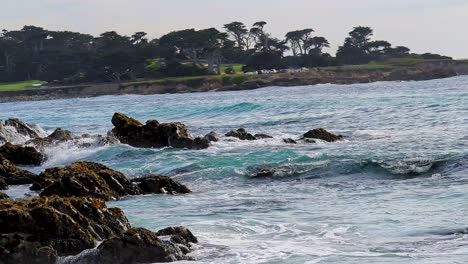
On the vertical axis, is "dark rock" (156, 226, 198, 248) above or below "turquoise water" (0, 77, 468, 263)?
above

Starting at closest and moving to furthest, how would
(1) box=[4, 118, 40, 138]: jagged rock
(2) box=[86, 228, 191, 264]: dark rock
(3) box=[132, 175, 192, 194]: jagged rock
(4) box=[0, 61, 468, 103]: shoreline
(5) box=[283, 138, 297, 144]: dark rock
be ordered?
(2) box=[86, 228, 191, 264]: dark rock < (3) box=[132, 175, 192, 194]: jagged rock < (5) box=[283, 138, 297, 144]: dark rock < (1) box=[4, 118, 40, 138]: jagged rock < (4) box=[0, 61, 468, 103]: shoreline

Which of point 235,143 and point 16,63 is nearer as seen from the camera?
point 235,143

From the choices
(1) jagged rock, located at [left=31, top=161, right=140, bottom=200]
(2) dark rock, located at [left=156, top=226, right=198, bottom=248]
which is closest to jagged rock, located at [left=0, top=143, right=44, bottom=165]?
(1) jagged rock, located at [left=31, top=161, right=140, bottom=200]

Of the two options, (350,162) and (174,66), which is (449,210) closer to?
(350,162)

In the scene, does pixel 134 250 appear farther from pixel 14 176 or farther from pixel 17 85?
pixel 17 85

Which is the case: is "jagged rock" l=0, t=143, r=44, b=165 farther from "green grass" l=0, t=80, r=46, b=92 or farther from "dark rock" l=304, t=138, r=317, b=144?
"green grass" l=0, t=80, r=46, b=92

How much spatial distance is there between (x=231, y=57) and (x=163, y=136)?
104922 millimetres

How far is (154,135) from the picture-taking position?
96.8ft

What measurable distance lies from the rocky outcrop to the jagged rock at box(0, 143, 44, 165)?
3.64 meters

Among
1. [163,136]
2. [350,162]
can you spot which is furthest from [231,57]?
[350,162]

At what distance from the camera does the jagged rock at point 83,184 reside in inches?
667

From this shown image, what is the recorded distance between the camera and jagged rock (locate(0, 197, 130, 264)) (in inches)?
428

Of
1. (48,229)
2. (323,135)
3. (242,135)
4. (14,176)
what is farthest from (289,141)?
(48,229)

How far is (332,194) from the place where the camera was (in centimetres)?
1725
